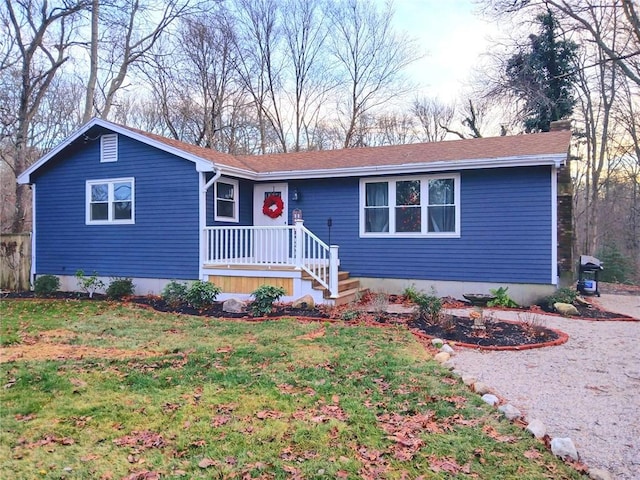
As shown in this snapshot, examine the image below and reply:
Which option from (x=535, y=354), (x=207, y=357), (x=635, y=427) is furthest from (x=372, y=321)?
(x=635, y=427)

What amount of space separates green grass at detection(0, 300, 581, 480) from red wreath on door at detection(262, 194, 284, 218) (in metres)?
5.88

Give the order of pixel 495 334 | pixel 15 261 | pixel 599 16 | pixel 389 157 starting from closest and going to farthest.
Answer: pixel 495 334 → pixel 389 157 → pixel 15 261 → pixel 599 16

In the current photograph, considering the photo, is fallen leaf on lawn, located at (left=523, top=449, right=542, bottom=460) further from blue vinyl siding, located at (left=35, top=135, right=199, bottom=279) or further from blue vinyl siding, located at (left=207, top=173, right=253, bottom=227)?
blue vinyl siding, located at (left=207, top=173, right=253, bottom=227)

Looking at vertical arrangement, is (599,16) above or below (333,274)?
above

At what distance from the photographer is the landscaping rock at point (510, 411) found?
3.54 m

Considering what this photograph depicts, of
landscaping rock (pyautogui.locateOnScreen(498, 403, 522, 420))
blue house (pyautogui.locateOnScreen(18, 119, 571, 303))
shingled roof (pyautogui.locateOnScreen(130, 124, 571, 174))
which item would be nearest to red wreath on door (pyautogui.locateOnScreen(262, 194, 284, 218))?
blue house (pyautogui.locateOnScreen(18, 119, 571, 303))

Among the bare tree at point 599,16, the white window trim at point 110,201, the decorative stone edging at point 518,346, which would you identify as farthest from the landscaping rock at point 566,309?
the white window trim at point 110,201

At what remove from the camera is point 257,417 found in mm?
3547

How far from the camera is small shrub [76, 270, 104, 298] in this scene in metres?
10.9

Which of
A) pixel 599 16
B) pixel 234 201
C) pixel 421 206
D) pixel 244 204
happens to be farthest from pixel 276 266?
pixel 599 16

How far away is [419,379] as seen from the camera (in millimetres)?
4473

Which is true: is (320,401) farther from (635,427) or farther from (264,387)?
(635,427)

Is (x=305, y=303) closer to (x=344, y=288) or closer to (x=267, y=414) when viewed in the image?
(x=344, y=288)

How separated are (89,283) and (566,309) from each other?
10.4 m
